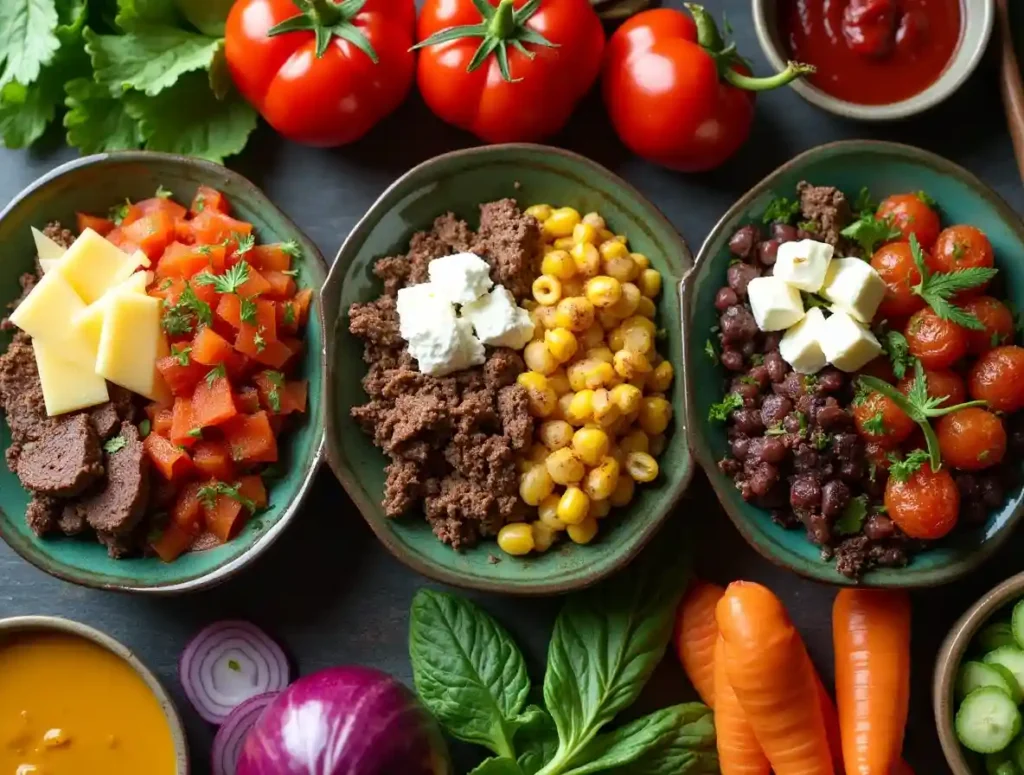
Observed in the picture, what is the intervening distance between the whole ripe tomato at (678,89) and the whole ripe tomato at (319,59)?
59 cm

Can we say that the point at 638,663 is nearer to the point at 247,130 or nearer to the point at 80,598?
the point at 80,598

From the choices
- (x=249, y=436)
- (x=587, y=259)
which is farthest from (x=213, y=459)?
(x=587, y=259)

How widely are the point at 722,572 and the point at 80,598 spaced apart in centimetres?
178

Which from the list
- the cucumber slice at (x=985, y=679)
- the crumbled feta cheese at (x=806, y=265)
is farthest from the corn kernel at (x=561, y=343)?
the cucumber slice at (x=985, y=679)

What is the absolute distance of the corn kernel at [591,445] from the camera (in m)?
2.43

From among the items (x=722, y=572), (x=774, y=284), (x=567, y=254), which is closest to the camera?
(x=774, y=284)

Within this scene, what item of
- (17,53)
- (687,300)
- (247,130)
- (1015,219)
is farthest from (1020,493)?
(17,53)

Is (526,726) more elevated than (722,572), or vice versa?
(722,572)

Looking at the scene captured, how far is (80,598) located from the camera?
280 cm

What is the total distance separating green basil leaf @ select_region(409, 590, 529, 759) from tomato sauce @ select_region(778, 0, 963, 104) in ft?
5.61

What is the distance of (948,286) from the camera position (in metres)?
2.33

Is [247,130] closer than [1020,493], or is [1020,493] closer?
[1020,493]

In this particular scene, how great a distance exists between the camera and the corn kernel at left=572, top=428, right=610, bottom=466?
2426 mm

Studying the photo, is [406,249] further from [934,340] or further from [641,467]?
[934,340]
